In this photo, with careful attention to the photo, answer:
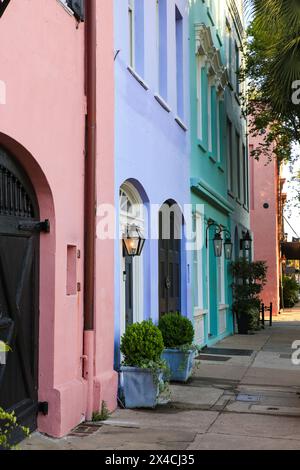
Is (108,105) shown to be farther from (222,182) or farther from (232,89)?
(232,89)

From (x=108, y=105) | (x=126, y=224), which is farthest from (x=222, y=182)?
(x=108, y=105)

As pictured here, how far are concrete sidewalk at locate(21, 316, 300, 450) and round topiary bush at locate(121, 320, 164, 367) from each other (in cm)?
59

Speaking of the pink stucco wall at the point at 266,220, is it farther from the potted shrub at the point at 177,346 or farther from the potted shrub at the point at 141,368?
the potted shrub at the point at 141,368

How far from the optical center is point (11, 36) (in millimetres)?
5367

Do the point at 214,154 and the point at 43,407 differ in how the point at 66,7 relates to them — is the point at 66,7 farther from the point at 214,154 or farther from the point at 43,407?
the point at 214,154

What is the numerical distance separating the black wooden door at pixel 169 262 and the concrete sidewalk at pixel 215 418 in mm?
1248

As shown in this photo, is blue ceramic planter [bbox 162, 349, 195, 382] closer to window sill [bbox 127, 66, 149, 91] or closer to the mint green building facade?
the mint green building facade

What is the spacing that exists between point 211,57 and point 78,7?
8326 millimetres

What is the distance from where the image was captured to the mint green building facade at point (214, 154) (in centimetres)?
1322

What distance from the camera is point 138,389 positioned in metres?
7.44

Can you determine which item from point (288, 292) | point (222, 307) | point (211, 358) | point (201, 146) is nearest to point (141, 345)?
point (211, 358)

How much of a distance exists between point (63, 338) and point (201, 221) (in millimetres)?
7740

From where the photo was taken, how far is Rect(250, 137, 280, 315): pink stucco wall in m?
28.5

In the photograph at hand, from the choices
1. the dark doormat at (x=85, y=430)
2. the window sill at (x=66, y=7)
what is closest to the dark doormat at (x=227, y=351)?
the dark doormat at (x=85, y=430)
